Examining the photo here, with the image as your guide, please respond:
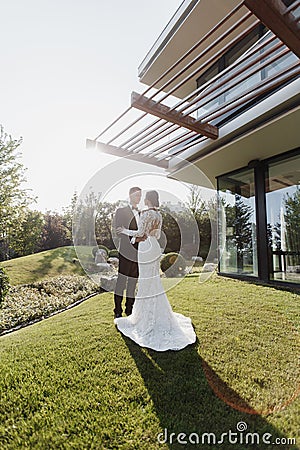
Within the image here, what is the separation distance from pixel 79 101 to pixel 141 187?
291 cm

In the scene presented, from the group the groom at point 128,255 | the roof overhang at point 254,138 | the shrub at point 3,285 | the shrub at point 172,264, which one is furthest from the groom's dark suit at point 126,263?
the roof overhang at point 254,138

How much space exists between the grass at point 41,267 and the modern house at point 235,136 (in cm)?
513

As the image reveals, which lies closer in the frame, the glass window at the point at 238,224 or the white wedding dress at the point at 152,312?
the white wedding dress at the point at 152,312

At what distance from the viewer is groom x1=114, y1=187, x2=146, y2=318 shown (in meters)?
3.63

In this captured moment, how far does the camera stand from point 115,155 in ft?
19.5

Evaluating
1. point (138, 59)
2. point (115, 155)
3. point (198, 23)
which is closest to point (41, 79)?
point (115, 155)

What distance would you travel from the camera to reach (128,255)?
3809 mm

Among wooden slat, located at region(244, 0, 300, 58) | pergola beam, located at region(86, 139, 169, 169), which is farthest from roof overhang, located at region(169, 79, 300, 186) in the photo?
wooden slat, located at region(244, 0, 300, 58)

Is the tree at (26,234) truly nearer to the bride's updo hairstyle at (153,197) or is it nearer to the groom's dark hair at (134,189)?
the groom's dark hair at (134,189)

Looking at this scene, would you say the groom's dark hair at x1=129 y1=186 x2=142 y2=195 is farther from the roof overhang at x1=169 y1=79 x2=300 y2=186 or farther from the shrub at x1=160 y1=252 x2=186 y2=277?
the roof overhang at x1=169 y1=79 x2=300 y2=186

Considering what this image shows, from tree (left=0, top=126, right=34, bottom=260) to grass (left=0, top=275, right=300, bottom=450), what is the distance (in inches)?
409

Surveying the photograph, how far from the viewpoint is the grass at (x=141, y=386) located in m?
1.65

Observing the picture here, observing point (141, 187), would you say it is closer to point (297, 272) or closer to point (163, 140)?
point (163, 140)

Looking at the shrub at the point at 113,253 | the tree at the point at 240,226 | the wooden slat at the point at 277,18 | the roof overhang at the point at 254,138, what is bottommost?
the shrub at the point at 113,253
